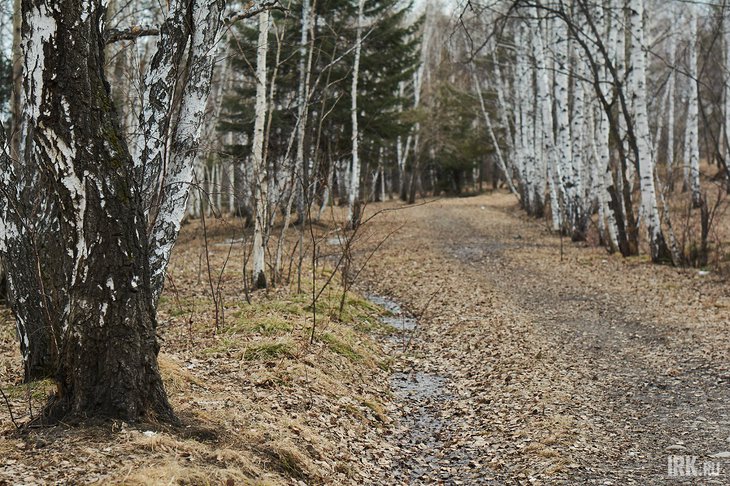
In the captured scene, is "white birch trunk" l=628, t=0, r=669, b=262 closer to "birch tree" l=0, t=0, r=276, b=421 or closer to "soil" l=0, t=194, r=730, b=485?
"soil" l=0, t=194, r=730, b=485

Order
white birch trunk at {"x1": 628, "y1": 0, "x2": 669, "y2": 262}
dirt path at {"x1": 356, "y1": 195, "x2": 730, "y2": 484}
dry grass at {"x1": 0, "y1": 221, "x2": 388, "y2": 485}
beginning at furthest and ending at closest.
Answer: white birch trunk at {"x1": 628, "y1": 0, "x2": 669, "y2": 262} < dirt path at {"x1": 356, "y1": 195, "x2": 730, "y2": 484} < dry grass at {"x1": 0, "y1": 221, "x2": 388, "y2": 485}

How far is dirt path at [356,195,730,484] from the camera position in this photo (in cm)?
487

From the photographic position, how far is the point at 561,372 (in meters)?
6.93

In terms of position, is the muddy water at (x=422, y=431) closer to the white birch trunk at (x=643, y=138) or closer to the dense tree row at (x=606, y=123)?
the dense tree row at (x=606, y=123)

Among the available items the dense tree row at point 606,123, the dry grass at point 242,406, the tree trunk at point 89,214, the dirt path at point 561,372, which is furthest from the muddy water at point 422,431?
the dense tree row at point 606,123

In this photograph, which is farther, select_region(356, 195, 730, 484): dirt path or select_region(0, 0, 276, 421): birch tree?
select_region(356, 195, 730, 484): dirt path

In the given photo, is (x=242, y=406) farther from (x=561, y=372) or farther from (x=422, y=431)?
(x=561, y=372)

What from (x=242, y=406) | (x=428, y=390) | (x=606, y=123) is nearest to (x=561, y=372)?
(x=428, y=390)

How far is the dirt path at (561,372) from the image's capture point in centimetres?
487

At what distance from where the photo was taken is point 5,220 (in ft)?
18.1

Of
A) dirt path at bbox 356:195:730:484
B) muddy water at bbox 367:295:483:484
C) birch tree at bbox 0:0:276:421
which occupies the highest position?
birch tree at bbox 0:0:276:421

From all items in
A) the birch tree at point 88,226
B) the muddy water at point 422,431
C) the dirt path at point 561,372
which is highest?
the birch tree at point 88,226

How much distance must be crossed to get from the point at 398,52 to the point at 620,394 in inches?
717

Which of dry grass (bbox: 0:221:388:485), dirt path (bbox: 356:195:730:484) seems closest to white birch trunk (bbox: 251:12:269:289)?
dry grass (bbox: 0:221:388:485)
